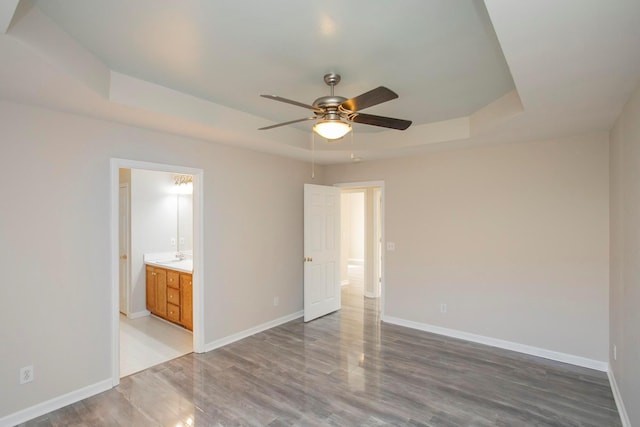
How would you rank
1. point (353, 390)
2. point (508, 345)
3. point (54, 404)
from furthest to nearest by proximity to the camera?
point (508, 345)
point (353, 390)
point (54, 404)

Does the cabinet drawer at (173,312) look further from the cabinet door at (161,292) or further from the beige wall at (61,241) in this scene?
the beige wall at (61,241)

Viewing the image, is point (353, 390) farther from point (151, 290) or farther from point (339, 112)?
point (151, 290)

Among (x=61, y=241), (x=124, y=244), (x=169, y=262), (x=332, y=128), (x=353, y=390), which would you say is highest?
(x=332, y=128)

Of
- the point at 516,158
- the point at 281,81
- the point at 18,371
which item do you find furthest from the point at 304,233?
the point at 18,371

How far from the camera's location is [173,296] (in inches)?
181

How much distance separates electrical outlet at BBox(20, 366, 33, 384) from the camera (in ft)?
8.24

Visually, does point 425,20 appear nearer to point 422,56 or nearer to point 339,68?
point 422,56

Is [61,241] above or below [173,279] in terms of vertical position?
above

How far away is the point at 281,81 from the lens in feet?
8.72

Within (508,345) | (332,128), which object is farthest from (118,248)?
(508,345)

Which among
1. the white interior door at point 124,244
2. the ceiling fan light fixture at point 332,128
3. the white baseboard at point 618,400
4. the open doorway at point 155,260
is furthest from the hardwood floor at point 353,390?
the ceiling fan light fixture at point 332,128

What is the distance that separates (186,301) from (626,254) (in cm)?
467

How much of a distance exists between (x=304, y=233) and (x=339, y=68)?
287cm

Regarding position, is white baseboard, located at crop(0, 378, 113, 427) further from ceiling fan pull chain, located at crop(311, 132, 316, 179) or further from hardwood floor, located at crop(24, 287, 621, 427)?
ceiling fan pull chain, located at crop(311, 132, 316, 179)
